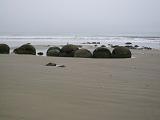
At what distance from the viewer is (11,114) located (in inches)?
138

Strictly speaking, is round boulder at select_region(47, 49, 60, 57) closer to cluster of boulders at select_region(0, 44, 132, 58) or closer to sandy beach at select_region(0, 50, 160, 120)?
cluster of boulders at select_region(0, 44, 132, 58)

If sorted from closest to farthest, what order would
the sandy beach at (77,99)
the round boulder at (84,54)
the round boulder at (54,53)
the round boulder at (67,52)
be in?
the sandy beach at (77,99) → the round boulder at (84,54) → the round boulder at (67,52) → the round boulder at (54,53)

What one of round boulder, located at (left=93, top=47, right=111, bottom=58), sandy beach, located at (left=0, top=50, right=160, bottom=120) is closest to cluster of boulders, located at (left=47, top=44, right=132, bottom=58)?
round boulder, located at (left=93, top=47, right=111, bottom=58)

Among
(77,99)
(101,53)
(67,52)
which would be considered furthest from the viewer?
(67,52)

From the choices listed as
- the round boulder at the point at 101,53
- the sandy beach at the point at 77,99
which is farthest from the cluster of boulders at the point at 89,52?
the sandy beach at the point at 77,99

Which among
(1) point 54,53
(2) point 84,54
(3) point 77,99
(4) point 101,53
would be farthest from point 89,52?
(3) point 77,99

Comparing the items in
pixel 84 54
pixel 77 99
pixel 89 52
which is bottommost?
pixel 77 99

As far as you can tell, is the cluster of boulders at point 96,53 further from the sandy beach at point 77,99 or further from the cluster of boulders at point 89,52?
the sandy beach at point 77,99

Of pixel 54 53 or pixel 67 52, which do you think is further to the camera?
pixel 54 53

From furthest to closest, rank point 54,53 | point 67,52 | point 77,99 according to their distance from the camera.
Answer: point 54,53 → point 67,52 → point 77,99

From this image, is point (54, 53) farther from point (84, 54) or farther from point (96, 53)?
point (96, 53)

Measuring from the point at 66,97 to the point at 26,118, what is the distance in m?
1.22

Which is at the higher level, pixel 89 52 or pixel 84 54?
pixel 89 52

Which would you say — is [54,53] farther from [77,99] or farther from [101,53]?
[77,99]
